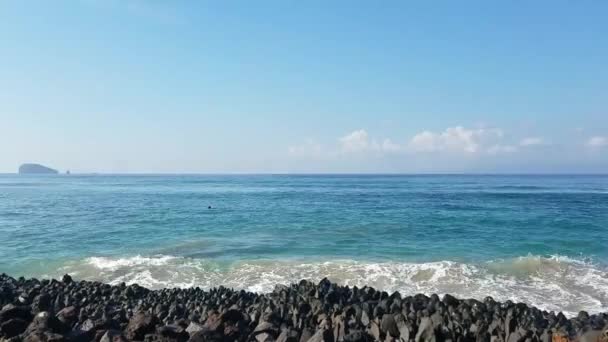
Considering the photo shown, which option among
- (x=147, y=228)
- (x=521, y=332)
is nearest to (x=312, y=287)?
(x=521, y=332)

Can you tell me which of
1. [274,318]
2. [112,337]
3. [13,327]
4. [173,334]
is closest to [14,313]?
[13,327]

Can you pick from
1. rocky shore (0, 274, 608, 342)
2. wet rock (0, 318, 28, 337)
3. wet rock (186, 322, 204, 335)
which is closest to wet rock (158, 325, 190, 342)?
rocky shore (0, 274, 608, 342)

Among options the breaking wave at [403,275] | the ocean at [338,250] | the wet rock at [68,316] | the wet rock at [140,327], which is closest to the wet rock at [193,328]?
the wet rock at [140,327]

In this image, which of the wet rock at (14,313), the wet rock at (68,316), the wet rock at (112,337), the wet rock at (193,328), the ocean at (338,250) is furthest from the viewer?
the ocean at (338,250)

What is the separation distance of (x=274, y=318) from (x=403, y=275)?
8401 millimetres

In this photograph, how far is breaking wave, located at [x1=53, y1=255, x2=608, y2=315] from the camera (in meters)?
13.9

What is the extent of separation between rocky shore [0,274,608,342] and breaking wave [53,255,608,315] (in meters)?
3.36

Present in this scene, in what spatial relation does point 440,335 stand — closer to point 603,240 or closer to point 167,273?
point 167,273

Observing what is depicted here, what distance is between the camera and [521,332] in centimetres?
741

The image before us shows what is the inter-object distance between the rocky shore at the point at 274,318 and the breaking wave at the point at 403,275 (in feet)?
11.0

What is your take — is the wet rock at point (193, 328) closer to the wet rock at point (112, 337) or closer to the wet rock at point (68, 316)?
the wet rock at point (112, 337)

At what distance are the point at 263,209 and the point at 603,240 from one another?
2436cm

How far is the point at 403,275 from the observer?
52.4 ft

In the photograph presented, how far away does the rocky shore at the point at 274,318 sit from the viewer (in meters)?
7.27
